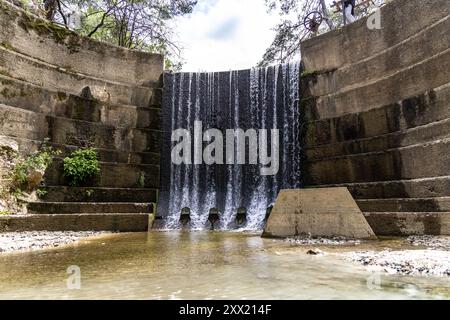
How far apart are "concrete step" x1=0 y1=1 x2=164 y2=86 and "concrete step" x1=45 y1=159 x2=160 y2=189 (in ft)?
11.2

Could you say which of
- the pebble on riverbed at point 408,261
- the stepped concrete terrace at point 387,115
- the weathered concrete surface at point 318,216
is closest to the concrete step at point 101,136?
the stepped concrete terrace at point 387,115

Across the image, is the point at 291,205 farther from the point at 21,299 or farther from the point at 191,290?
the point at 21,299

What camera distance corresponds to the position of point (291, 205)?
7.50 meters

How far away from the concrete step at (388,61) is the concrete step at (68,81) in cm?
615

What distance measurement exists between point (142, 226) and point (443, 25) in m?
8.94

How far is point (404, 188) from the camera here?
8.75 m

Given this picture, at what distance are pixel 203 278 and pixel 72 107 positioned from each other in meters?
10.3

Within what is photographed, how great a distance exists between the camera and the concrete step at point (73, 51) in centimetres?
1098

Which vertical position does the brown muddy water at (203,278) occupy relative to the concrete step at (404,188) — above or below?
below

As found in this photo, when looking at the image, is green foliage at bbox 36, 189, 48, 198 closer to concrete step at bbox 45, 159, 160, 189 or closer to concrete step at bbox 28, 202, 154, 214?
concrete step at bbox 45, 159, 160, 189

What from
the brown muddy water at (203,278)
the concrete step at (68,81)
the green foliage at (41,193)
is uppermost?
the concrete step at (68,81)

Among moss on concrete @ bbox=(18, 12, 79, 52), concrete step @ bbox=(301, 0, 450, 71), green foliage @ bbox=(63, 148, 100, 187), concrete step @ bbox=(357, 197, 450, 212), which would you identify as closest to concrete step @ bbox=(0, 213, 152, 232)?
green foliage @ bbox=(63, 148, 100, 187)

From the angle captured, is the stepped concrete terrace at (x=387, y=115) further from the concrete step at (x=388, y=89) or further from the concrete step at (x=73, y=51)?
the concrete step at (x=73, y=51)

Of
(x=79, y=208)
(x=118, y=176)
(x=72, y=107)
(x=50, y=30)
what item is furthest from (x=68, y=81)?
(x=79, y=208)
